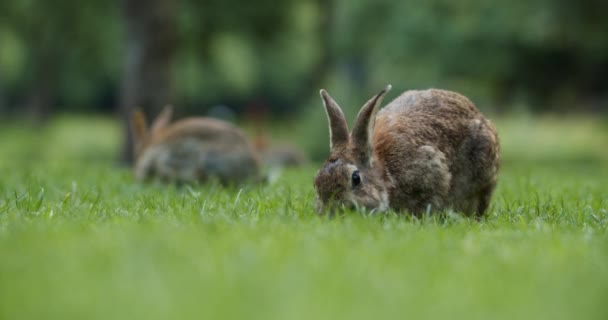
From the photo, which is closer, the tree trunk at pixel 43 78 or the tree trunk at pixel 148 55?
the tree trunk at pixel 148 55

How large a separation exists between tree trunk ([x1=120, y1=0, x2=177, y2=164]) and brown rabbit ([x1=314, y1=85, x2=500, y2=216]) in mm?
8158

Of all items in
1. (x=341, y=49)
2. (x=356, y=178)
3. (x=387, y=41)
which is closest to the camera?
(x=356, y=178)

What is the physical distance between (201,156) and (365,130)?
4.01 m

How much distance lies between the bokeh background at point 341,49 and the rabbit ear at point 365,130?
29.4ft

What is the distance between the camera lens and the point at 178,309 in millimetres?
2578

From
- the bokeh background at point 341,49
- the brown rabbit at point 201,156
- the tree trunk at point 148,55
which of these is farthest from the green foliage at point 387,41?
the brown rabbit at point 201,156

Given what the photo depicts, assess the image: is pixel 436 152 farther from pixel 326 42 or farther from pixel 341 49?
pixel 326 42

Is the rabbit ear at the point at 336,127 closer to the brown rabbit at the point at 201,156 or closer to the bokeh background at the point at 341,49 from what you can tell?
the brown rabbit at the point at 201,156

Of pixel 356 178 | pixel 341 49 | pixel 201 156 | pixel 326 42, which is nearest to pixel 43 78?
pixel 326 42

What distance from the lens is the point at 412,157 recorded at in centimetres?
529

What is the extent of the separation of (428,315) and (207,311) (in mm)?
743

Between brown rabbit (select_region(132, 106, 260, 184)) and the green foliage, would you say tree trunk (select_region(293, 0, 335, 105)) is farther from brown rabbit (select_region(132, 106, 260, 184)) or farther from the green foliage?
brown rabbit (select_region(132, 106, 260, 184))

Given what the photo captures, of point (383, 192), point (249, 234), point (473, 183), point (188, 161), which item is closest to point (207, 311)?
point (249, 234)

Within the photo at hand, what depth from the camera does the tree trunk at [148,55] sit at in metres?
13.2
